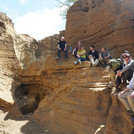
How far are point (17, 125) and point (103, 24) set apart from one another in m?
7.23

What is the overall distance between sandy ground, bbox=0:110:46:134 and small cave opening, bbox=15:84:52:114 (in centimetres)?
110

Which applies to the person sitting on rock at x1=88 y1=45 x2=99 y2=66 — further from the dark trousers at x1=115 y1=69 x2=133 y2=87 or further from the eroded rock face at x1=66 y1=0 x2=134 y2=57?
the dark trousers at x1=115 y1=69 x2=133 y2=87

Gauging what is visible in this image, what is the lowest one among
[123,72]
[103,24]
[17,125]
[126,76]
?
[17,125]

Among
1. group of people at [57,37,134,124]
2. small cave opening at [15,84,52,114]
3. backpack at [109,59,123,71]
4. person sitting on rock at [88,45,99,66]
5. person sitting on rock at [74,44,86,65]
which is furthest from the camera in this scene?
small cave opening at [15,84,52,114]

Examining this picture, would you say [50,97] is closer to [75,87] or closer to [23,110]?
[75,87]

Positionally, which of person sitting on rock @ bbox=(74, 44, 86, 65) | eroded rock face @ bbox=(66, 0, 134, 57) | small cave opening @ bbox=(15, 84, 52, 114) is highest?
eroded rock face @ bbox=(66, 0, 134, 57)

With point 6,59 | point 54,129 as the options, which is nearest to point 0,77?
point 6,59

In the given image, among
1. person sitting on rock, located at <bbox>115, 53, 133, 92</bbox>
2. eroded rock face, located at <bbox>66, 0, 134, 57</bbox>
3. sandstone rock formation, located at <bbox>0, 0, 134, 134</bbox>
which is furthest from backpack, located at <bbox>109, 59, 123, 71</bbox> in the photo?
eroded rock face, located at <bbox>66, 0, 134, 57</bbox>

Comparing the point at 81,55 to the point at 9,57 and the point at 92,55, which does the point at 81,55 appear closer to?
the point at 92,55

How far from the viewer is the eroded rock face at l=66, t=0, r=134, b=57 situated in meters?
7.99

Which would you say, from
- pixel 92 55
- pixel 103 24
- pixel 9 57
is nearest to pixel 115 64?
pixel 92 55

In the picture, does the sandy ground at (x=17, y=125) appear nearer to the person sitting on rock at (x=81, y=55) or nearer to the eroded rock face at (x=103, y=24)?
the person sitting on rock at (x=81, y=55)

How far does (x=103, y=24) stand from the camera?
8.79m

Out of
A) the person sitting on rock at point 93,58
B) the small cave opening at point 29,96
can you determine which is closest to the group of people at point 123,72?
the person sitting on rock at point 93,58
